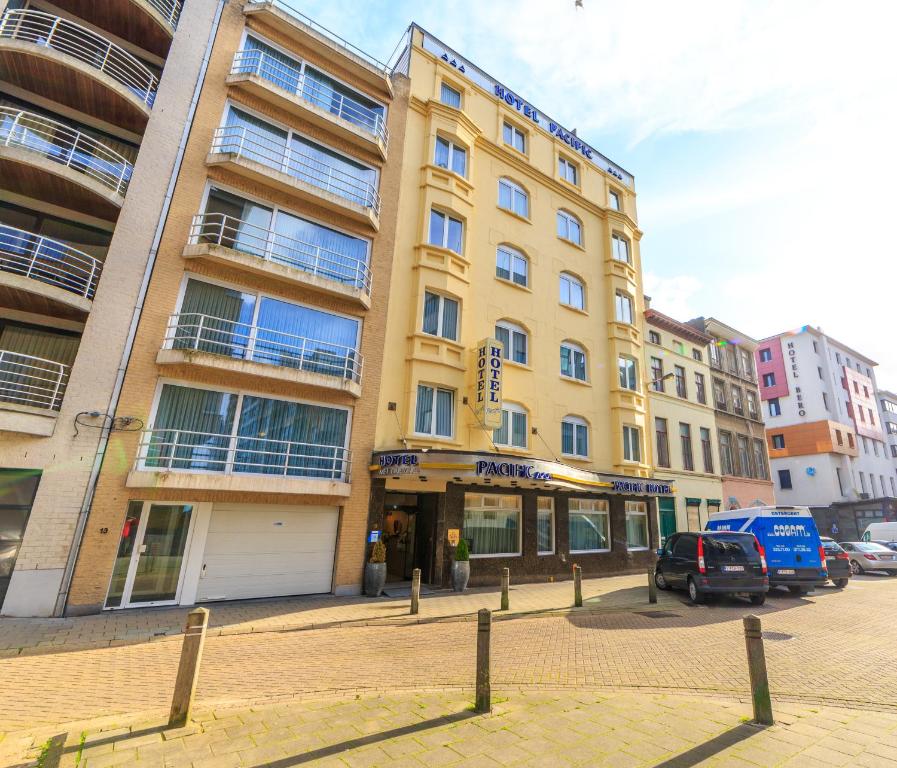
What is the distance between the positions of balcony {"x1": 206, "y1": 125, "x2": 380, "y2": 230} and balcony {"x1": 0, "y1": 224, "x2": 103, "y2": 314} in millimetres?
4406

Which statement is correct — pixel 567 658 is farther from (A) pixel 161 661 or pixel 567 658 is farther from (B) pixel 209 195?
(B) pixel 209 195

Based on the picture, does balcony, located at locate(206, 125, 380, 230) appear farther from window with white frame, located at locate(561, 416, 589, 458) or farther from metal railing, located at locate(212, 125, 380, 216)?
window with white frame, located at locate(561, 416, 589, 458)

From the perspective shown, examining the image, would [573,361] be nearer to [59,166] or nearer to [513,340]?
[513,340]

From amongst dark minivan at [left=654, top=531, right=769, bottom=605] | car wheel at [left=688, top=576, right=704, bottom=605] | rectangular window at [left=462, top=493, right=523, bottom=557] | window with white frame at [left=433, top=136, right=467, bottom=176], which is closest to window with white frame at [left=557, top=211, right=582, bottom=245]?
window with white frame at [left=433, top=136, right=467, bottom=176]

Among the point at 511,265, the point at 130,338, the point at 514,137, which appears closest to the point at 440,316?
the point at 511,265

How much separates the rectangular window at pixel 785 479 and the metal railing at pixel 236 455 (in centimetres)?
4572

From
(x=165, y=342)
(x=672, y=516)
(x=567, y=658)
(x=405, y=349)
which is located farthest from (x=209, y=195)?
(x=672, y=516)

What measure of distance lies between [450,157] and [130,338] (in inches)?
516

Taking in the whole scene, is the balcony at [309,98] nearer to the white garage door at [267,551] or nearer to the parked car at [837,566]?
the white garage door at [267,551]

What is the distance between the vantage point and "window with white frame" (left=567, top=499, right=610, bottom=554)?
695 inches

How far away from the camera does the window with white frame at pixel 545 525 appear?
16.4m

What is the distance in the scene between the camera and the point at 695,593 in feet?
39.3

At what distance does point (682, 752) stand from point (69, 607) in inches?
451

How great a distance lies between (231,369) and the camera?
11.5m
